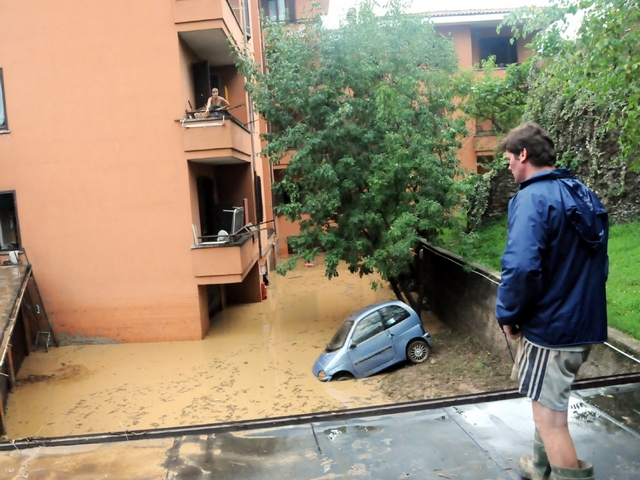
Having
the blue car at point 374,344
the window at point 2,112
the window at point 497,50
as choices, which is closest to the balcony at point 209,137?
the window at point 2,112

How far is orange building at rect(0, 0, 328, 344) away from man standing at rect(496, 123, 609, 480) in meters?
9.87

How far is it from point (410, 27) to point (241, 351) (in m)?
8.43

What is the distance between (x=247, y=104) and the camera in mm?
16109

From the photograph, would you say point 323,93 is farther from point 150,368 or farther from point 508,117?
point 508,117

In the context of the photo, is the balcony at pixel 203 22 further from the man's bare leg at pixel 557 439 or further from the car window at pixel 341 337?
the man's bare leg at pixel 557 439

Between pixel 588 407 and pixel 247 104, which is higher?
pixel 247 104

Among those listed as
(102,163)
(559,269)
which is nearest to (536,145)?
(559,269)

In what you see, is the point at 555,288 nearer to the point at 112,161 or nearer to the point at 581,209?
the point at 581,209

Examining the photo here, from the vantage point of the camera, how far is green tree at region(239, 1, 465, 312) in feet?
37.4

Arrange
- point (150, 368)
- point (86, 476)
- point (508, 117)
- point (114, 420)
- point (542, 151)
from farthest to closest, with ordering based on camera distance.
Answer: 1. point (508, 117)
2. point (150, 368)
3. point (114, 420)
4. point (86, 476)
5. point (542, 151)

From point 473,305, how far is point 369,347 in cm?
258

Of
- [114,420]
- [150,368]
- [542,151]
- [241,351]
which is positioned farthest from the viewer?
[241,351]

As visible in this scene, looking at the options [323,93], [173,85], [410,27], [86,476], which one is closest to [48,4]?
[173,85]

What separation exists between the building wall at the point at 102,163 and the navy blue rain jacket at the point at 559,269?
10479 millimetres
